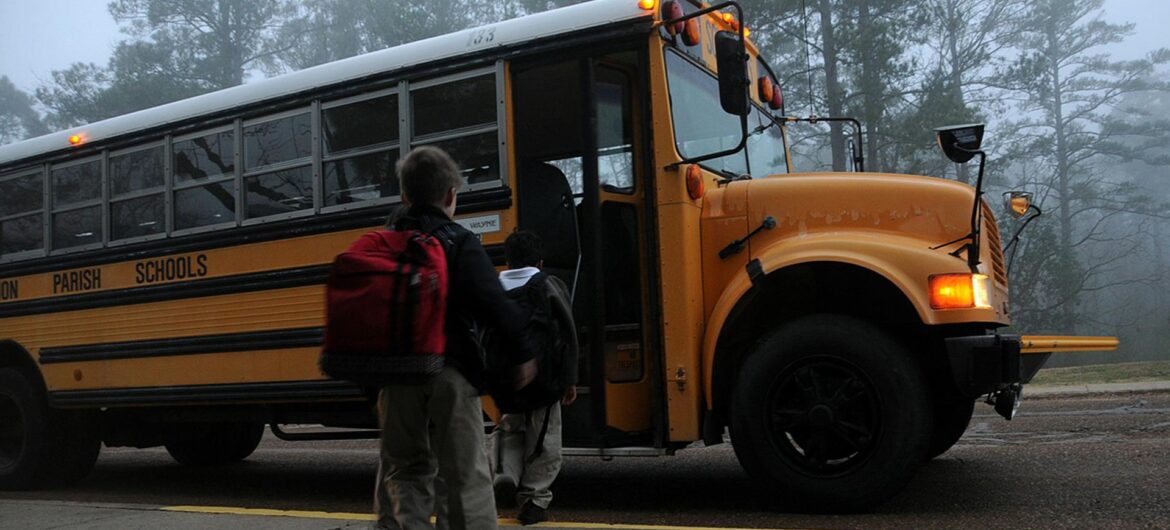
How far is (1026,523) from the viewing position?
4609 mm

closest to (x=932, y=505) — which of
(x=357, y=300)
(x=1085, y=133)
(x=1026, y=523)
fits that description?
(x=1026, y=523)

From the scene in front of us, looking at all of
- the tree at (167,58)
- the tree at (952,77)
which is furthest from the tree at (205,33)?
the tree at (952,77)

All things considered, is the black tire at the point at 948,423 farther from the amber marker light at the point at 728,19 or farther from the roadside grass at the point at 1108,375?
the roadside grass at the point at 1108,375

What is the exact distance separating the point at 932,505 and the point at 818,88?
1793 centimetres

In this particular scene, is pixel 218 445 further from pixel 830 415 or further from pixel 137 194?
pixel 830 415

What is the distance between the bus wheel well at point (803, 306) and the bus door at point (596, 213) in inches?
15.4

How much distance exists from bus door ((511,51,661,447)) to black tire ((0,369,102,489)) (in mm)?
4079

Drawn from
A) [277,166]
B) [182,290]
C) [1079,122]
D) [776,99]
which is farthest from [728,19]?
[1079,122]

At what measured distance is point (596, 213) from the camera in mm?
5484

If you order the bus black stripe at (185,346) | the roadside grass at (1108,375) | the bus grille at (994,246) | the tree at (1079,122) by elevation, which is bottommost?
the roadside grass at (1108,375)

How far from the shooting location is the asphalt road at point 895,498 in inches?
192

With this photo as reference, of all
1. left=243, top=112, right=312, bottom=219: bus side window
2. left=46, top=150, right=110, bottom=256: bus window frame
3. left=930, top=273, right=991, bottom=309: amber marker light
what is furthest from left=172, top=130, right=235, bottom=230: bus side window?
left=930, top=273, right=991, bottom=309: amber marker light

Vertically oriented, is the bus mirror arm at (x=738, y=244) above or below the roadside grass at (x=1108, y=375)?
above

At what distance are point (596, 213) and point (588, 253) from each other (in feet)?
0.70
